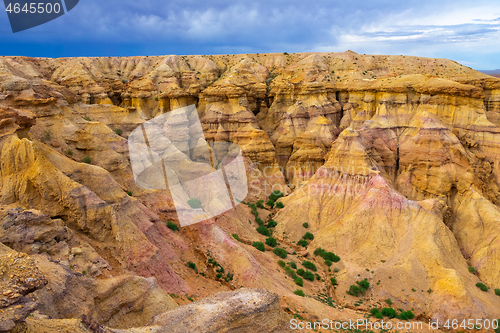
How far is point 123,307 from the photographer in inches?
499

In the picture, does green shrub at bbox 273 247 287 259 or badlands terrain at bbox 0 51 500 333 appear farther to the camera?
green shrub at bbox 273 247 287 259

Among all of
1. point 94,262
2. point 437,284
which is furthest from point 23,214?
point 437,284

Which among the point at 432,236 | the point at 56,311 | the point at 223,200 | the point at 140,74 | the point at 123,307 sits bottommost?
the point at 432,236

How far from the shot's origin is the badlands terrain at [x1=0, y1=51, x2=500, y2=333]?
41.8 feet

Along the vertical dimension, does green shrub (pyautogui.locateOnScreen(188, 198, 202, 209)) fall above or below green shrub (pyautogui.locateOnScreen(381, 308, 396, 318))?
above

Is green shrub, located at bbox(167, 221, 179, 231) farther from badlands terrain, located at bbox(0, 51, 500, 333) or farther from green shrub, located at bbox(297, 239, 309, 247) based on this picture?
green shrub, located at bbox(297, 239, 309, 247)

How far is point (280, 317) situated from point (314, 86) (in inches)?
1744

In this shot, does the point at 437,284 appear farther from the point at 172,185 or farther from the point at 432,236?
the point at 172,185

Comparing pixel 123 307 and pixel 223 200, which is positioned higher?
pixel 123 307

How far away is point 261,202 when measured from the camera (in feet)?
129

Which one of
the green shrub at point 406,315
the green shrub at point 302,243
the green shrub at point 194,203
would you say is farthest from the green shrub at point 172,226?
the green shrub at point 406,315

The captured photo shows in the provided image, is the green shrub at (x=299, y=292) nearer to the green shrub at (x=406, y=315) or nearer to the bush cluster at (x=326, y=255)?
the bush cluster at (x=326, y=255)

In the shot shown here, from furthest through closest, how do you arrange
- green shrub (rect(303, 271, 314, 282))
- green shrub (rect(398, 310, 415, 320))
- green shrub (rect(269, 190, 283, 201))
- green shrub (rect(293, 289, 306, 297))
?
1. green shrub (rect(269, 190, 283, 201))
2. green shrub (rect(303, 271, 314, 282))
3. green shrub (rect(398, 310, 415, 320))
4. green shrub (rect(293, 289, 306, 297))

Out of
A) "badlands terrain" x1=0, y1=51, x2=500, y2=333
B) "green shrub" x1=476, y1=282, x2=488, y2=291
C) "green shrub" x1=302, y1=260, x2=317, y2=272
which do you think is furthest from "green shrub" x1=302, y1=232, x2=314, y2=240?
"green shrub" x1=476, y1=282, x2=488, y2=291
